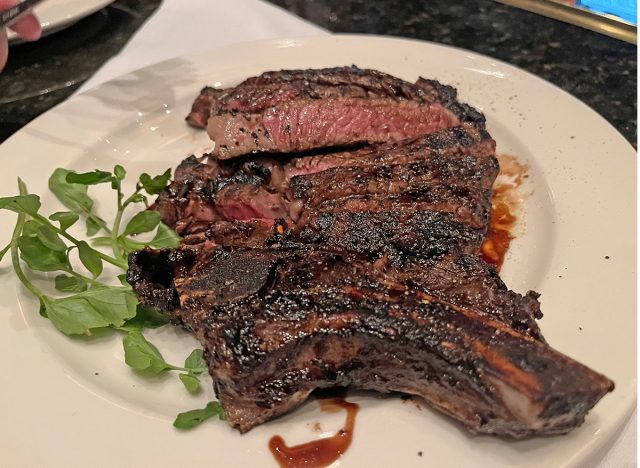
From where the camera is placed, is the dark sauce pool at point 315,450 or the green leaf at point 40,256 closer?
the dark sauce pool at point 315,450

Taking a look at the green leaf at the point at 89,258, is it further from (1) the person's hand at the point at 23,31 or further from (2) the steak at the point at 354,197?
(1) the person's hand at the point at 23,31

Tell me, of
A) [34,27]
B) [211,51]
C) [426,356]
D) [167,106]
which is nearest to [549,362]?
[426,356]

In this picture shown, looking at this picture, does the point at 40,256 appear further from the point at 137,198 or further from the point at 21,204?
the point at 137,198

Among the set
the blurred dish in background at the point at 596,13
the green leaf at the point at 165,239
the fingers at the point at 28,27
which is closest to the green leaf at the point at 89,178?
the green leaf at the point at 165,239

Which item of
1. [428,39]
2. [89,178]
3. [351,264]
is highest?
[428,39]

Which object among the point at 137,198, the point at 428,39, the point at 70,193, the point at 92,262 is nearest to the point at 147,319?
the point at 92,262

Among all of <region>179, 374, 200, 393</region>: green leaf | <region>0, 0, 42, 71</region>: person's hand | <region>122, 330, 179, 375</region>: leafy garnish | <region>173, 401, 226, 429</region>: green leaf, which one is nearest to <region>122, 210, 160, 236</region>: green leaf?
<region>122, 330, 179, 375</region>: leafy garnish
